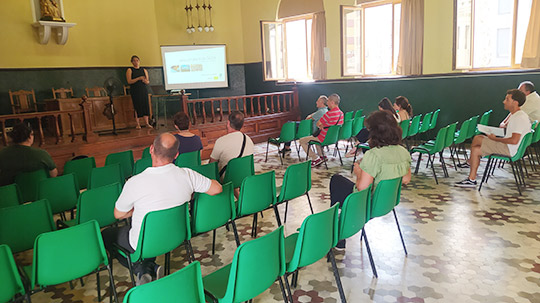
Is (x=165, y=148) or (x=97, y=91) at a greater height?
(x=97, y=91)

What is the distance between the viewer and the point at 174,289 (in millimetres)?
1661

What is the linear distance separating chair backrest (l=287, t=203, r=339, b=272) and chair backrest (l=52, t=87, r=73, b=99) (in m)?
7.73

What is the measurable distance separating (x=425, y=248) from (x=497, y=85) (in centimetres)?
524

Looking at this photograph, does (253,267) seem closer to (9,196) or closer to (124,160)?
(9,196)

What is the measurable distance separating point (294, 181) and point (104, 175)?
6.12 feet

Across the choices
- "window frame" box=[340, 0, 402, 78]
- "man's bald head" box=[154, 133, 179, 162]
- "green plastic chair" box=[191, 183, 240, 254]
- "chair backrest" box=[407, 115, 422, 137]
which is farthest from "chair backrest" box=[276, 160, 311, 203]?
"window frame" box=[340, 0, 402, 78]

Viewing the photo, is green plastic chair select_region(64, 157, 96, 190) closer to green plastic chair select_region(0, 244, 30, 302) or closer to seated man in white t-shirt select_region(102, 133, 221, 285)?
seated man in white t-shirt select_region(102, 133, 221, 285)

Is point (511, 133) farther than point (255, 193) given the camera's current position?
Yes

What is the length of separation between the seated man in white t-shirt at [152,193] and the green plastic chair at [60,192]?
944 mm

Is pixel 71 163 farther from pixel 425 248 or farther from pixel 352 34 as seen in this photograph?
pixel 352 34

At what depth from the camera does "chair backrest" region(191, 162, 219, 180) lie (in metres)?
3.72

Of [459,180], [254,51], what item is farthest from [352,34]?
[459,180]

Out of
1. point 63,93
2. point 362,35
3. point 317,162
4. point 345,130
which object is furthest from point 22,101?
point 362,35

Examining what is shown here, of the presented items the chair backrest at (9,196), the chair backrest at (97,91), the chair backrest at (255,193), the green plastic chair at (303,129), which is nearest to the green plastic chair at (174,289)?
the chair backrest at (255,193)
